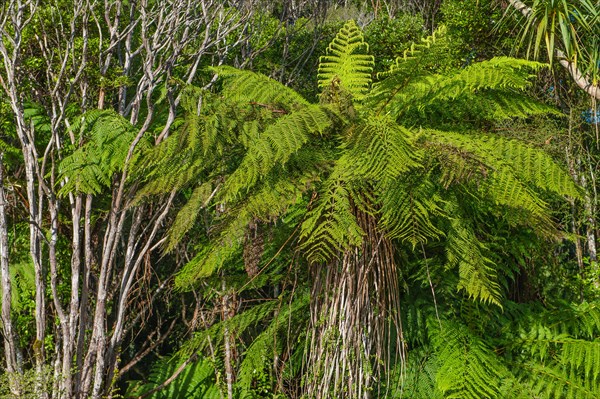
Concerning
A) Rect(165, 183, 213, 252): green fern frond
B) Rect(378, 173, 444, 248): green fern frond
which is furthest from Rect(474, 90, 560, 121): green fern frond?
Rect(165, 183, 213, 252): green fern frond

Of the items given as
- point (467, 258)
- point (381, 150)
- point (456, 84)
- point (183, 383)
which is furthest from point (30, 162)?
point (467, 258)

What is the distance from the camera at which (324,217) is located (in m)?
3.08

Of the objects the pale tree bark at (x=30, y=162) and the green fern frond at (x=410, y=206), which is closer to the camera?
the green fern frond at (x=410, y=206)

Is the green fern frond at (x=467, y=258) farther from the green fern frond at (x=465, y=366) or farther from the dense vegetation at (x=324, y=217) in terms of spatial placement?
the green fern frond at (x=465, y=366)

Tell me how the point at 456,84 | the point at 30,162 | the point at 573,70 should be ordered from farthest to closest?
the point at 573,70 → the point at 30,162 → the point at 456,84

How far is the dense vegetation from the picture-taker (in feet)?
9.96

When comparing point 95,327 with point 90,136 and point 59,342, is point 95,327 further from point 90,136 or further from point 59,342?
point 90,136

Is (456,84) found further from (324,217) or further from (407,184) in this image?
(324,217)

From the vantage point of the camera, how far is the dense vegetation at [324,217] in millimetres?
3037

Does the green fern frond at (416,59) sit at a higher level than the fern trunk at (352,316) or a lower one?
higher

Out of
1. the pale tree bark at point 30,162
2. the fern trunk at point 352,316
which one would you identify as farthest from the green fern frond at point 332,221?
the pale tree bark at point 30,162

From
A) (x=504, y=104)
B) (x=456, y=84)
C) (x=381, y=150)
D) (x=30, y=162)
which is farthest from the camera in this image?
(x=30, y=162)

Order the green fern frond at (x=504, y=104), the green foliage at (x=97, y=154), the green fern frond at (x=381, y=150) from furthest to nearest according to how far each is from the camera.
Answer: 1. the green foliage at (x=97, y=154)
2. the green fern frond at (x=504, y=104)
3. the green fern frond at (x=381, y=150)

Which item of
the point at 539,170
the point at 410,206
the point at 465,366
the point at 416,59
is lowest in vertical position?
the point at 465,366
